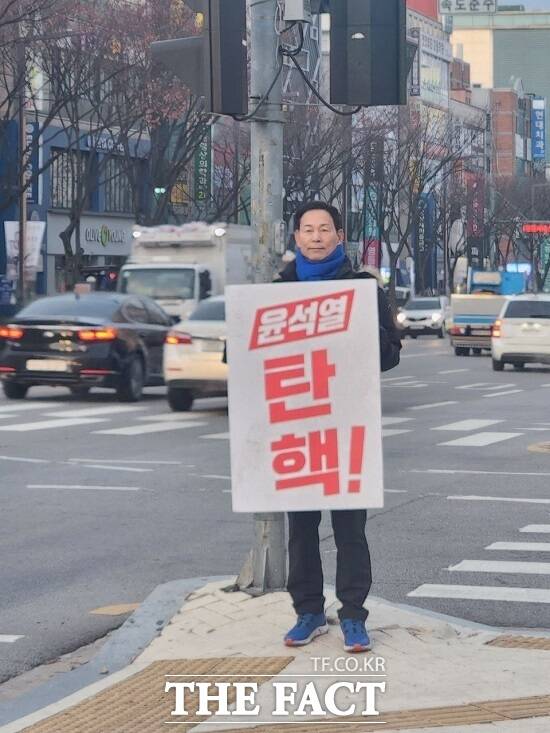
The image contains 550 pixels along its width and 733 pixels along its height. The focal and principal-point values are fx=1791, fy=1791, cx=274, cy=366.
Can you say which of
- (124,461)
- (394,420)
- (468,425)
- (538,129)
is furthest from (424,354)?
(538,129)

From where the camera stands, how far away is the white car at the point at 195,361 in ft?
76.1

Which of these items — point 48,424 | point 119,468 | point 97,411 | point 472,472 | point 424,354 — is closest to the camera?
point 119,468

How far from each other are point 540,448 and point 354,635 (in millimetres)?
11749

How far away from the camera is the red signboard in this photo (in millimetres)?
105875

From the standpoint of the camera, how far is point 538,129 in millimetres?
A: 161625

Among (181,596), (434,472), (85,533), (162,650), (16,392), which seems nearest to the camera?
(162,650)

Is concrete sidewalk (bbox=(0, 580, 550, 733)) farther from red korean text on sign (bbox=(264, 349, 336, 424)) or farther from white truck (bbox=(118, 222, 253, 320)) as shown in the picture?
white truck (bbox=(118, 222, 253, 320))

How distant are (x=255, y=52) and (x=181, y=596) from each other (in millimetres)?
2496

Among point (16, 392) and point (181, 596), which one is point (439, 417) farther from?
point (181, 596)

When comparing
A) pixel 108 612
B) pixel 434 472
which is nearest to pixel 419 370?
pixel 434 472

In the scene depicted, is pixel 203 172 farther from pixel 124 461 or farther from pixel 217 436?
pixel 124 461

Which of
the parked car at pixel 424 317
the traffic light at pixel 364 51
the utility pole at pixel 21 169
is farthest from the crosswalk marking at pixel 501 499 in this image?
the parked car at pixel 424 317

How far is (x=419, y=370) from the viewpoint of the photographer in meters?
38.9

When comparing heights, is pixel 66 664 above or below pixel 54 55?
below
